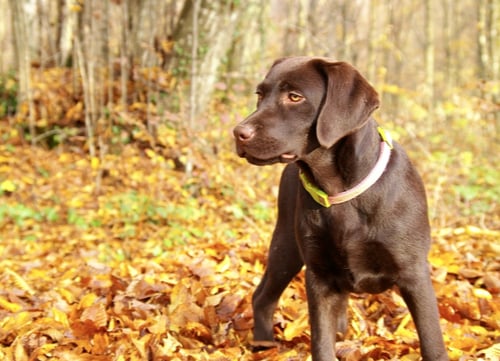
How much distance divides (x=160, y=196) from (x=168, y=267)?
9.64 feet

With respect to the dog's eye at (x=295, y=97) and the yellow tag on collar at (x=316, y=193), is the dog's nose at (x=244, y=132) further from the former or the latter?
the yellow tag on collar at (x=316, y=193)

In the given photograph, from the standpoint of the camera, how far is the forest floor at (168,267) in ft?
12.2

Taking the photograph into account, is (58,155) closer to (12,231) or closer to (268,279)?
(12,231)

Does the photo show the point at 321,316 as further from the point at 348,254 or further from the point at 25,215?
the point at 25,215

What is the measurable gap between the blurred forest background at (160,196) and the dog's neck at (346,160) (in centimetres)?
116

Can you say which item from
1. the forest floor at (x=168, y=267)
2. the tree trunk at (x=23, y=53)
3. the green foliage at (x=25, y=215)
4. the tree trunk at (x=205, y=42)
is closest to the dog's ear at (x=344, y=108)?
the forest floor at (x=168, y=267)

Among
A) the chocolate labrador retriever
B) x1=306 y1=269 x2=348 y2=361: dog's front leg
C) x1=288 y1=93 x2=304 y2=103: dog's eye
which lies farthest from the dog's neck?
x1=306 y1=269 x2=348 y2=361: dog's front leg

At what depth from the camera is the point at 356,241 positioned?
9.53ft

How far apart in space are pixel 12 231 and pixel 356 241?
638cm

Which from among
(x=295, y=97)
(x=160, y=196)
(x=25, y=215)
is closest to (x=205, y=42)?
(x=160, y=196)

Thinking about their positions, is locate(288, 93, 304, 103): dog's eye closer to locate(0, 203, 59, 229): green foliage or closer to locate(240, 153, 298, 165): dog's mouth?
locate(240, 153, 298, 165): dog's mouth

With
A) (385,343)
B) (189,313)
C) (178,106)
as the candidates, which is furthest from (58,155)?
(385,343)

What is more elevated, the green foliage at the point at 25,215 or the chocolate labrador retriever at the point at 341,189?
the chocolate labrador retriever at the point at 341,189

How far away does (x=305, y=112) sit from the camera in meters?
2.84
